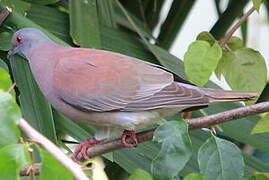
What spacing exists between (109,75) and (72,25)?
1.05 ft

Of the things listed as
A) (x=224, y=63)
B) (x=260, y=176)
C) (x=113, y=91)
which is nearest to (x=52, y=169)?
(x=260, y=176)

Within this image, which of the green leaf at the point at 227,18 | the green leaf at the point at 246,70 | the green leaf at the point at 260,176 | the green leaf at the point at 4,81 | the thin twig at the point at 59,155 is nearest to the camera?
the thin twig at the point at 59,155

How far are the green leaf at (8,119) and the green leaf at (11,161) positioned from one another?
0.08 ft

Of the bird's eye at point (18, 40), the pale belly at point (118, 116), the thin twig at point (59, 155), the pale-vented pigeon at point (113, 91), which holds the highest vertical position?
the thin twig at point (59, 155)

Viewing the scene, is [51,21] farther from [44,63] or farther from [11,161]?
[11,161]

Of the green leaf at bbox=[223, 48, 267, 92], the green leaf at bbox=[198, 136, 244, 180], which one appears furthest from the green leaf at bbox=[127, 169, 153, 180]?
the green leaf at bbox=[223, 48, 267, 92]

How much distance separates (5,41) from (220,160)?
82cm

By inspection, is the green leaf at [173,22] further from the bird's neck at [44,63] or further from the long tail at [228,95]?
the long tail at [228,95]

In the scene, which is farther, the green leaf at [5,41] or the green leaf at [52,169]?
the green leaf at [5,41]

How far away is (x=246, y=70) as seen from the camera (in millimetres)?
1544

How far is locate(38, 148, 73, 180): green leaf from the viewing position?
2.70ft

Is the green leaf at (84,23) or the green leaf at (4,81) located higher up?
the green leaf at (4,81)

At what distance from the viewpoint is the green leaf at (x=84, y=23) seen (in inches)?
71.5

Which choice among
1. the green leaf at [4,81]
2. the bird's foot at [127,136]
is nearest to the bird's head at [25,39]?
the bird's foot at [127,136]
